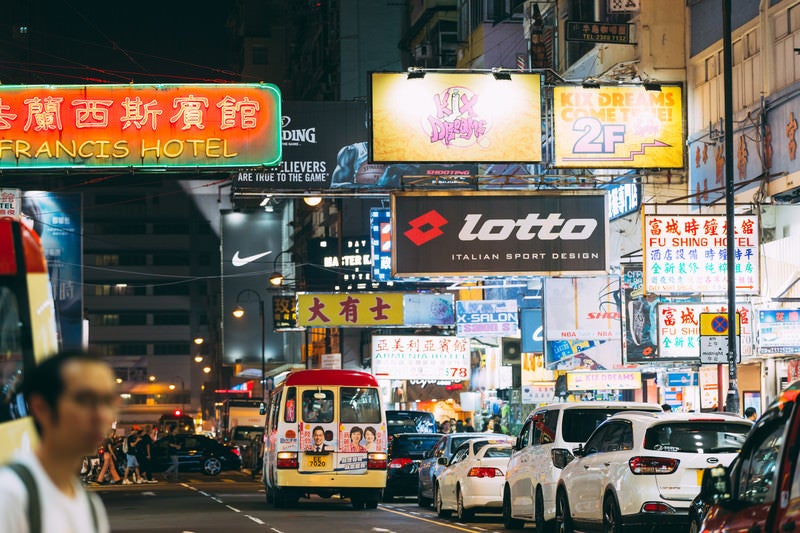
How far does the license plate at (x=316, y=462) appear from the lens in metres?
29.3

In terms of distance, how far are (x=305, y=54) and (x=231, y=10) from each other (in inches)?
2255

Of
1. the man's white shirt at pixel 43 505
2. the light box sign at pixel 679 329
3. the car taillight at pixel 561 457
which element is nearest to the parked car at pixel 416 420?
the light box sign at pixel 679 329

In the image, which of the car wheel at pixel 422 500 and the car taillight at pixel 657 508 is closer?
the car taillight at pixel 657 508

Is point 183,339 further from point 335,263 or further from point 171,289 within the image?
point 335,263

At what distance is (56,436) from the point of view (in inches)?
177

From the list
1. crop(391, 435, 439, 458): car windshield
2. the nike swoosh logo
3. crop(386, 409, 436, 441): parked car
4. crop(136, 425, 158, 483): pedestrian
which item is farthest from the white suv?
the nike swoosh logo

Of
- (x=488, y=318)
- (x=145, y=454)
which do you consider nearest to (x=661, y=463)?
(x=488, y=318)

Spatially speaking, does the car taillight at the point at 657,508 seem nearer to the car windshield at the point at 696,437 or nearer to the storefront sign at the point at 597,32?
the car windshield at the point at 696,437

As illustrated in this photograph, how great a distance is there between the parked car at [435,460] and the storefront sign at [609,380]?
9461 millimetres

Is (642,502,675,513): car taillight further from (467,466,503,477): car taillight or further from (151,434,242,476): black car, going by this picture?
(151,434,242,476): black car

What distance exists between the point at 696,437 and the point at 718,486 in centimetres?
609

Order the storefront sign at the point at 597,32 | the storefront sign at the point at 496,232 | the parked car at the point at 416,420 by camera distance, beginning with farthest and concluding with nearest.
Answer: the parked car at the point at 416,420 < the storefront sign at the point at 597,32 < the storefront sign at the point at 496,232

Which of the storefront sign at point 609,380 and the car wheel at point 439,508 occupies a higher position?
the storefront sign at point 609,380

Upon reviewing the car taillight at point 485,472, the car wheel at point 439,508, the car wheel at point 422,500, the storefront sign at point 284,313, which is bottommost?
the car wheel at point 422,500
